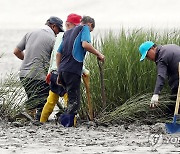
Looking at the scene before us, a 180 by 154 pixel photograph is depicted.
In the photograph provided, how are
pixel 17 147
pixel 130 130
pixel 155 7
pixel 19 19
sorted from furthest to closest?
pixel 155 7 < pixel 19 19 < pixel 130 130 < pixel 17 147

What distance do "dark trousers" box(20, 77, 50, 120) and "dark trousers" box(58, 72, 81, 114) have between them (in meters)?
0.67

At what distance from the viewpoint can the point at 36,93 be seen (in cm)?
1084

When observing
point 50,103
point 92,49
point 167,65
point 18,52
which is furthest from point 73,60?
point 18,52

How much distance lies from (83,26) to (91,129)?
122 cm

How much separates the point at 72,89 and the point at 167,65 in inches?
46.7

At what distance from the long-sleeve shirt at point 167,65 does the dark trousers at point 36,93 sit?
1.78 meters

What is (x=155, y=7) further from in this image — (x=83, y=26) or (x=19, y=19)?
(x=83, y=26)

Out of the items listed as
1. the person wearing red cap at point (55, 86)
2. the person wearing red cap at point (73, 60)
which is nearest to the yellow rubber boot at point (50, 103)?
the person wearing red cap at point (55, 86)

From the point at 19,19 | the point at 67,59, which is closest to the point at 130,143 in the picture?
the point at 67,59

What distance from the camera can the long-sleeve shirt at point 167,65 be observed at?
955 cm

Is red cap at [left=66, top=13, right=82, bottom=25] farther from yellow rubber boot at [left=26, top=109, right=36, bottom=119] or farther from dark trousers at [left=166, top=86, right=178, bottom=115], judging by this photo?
dark trousers at [left=166, top=86, right=178, bottom=115]

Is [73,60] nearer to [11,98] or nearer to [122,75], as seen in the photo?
[122,75]

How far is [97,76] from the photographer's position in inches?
414

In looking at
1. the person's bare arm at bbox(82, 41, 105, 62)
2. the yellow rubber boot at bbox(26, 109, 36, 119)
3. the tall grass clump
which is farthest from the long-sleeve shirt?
the yellow rubber boot at bbox(26, 109, 36, 119)
